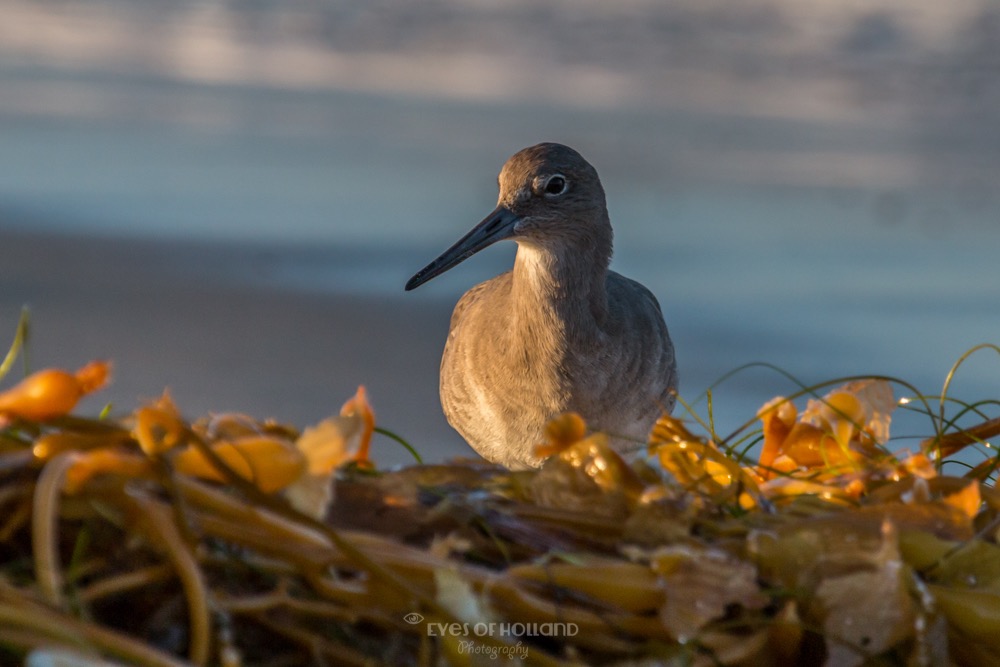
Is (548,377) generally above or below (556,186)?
below

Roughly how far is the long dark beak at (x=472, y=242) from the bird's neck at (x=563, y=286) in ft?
0.59

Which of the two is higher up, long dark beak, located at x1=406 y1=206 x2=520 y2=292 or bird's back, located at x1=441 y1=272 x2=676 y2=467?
long dark beak, located at x1=406 y1=206 x2=520 y2=292

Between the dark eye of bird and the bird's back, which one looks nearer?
the bird's back

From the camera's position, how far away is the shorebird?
399cm

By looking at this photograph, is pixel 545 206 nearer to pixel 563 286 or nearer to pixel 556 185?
pixel 556 185

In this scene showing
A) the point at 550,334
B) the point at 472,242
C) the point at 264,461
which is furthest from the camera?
the point at 550,334

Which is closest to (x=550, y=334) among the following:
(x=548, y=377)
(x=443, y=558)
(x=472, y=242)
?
(x=548, y=377)

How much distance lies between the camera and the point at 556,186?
413 centimetres

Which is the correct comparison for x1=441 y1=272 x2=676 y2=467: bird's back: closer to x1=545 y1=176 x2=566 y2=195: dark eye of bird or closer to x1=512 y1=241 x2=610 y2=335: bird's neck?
x1=512 y1=241 x2=610 y2=335: bird's neck

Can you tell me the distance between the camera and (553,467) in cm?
135

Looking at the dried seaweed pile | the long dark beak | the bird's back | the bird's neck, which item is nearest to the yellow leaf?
the dried seaweed pile

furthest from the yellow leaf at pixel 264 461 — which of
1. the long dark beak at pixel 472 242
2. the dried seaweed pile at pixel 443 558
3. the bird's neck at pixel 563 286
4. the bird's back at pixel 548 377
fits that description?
the bird's neck at pixel 563 286

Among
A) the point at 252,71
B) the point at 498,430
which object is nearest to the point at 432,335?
the point at 498,430

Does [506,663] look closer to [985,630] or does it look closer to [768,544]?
[768,544]
